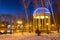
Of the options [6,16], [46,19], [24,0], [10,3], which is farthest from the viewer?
[6,16]

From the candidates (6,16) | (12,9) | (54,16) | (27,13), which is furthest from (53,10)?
(6,16)

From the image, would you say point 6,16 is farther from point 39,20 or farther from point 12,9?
point 39,20

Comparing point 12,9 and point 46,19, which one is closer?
point 46,19

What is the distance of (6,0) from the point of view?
31.3 metres

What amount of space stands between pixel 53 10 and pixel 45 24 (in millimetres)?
9574

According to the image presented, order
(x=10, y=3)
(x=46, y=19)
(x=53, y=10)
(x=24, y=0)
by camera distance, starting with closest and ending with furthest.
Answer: (x=46, y=19) → (x=24, y=0) → (x=53, y=10) → (x=10, y=3)

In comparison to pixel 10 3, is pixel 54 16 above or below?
below

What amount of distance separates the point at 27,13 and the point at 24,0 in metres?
4.89

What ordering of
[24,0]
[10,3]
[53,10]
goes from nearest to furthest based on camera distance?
[24,0] < [53,10] < [10,3]

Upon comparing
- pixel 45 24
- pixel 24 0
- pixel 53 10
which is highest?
pixel 24 0

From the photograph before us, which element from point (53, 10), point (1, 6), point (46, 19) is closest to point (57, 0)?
point (53, 10)

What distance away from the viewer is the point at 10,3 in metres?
32.0

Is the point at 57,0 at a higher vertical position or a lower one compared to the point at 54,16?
higher

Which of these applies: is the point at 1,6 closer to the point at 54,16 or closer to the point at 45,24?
the point at 54,16
